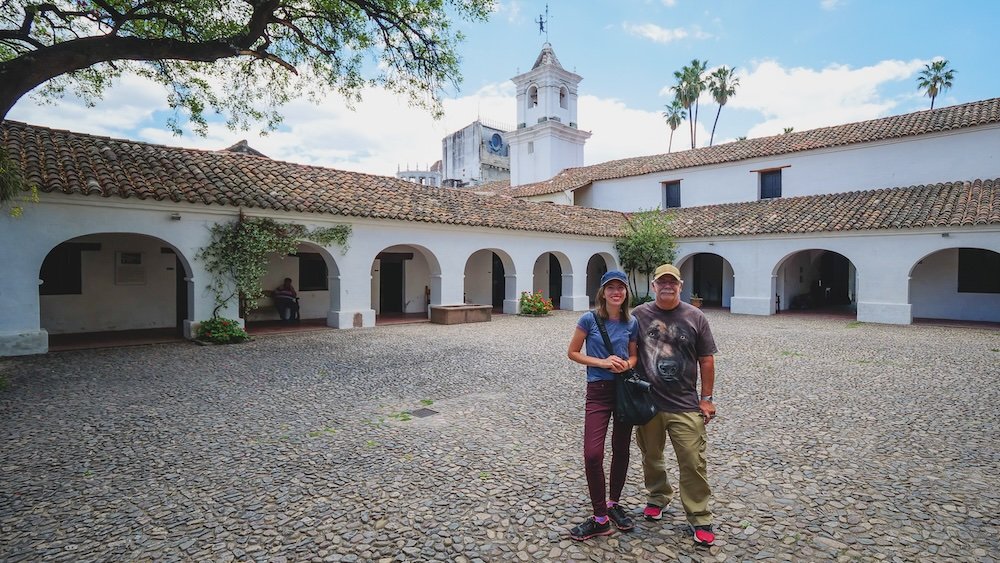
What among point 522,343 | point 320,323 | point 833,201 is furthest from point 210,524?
point 833,201

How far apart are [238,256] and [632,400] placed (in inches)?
449

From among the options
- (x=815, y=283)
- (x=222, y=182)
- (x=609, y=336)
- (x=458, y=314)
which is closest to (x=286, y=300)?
(x=222, y=182)

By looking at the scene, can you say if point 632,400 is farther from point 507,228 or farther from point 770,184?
point 770,184

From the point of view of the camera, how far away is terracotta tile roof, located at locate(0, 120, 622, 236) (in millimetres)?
10328

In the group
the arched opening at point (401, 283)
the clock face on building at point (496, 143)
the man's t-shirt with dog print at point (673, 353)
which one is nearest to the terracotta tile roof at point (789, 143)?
the arched opening at point (401, 283)

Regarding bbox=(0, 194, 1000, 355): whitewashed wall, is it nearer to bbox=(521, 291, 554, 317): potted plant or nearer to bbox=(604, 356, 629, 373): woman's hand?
bbox=(521, 291, 554, 317): potted plant

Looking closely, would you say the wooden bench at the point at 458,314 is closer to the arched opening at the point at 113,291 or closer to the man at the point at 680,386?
the arched opening at the point at 113,291

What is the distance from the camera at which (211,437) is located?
16.7 feet

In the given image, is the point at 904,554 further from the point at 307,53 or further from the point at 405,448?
the point at 307,53

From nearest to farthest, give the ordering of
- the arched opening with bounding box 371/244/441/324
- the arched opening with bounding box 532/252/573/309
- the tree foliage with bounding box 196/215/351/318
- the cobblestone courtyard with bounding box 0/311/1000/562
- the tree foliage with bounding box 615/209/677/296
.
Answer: the cobblestone courtyard with bounding box 0/311/1000/562 < the tree foliage with bounding box 196/215/351/318 < the arched opening with bounding box 371/244/441/324 < the arched opening with bounding box 532/252/573/309 < the tree foliage with bounding box 615/209/677/296

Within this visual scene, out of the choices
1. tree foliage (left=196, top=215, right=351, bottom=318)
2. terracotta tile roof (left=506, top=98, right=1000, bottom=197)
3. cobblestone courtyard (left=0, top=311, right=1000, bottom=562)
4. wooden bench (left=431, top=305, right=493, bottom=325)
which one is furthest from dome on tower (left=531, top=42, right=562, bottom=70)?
cobblestone courtyard (left=0, top=311, right=1000, bottom=562)

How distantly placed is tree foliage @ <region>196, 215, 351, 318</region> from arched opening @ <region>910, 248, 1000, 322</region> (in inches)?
795

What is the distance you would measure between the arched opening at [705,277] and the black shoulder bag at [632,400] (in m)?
21.2

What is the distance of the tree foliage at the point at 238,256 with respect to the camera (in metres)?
11.7
